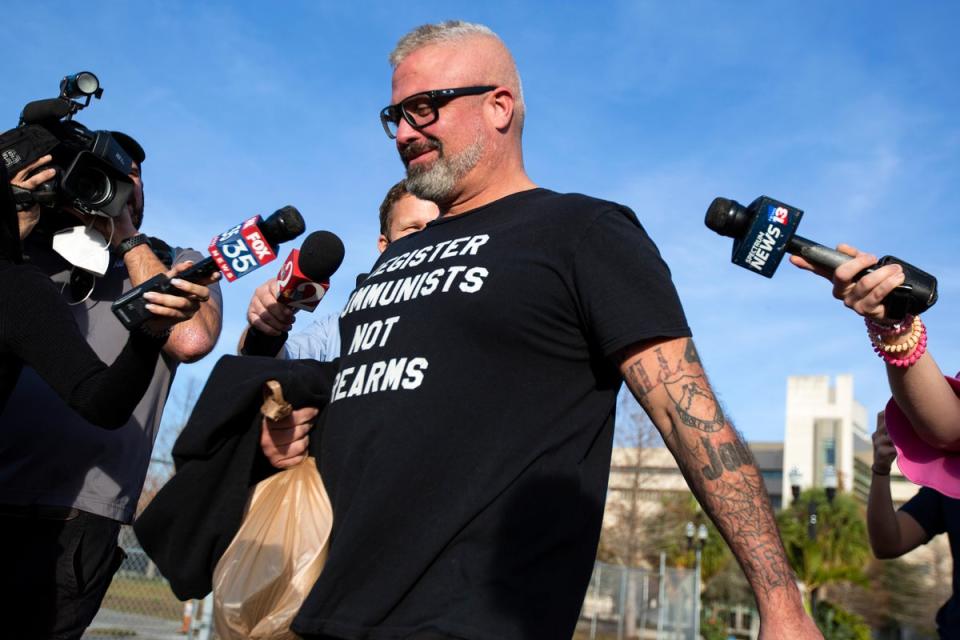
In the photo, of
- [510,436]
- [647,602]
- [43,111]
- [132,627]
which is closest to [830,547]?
[647,602]

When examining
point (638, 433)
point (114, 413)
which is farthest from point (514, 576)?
point (638, 433)

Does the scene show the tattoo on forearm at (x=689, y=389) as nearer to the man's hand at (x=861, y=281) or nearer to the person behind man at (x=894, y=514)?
the man's hand at (x=861, y=281)

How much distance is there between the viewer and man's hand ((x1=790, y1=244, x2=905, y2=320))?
2.29 m

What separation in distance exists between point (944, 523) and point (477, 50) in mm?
3008

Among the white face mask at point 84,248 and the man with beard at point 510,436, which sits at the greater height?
the white face mask at point 84,248

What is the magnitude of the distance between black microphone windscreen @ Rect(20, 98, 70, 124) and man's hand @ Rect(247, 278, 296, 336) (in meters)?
1.47

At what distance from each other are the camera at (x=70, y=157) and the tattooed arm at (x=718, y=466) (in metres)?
2.45

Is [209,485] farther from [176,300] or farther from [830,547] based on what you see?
[830,547]

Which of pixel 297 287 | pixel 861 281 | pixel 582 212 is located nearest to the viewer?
pixel 861 281

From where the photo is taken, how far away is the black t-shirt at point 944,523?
3.77 m

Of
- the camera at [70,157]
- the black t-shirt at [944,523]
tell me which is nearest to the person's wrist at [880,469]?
the black t-shirt at [944,523]

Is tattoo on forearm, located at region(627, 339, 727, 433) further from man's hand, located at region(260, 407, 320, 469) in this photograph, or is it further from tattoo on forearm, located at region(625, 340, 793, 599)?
man's hand, located at region(260, 407, 320, 469)

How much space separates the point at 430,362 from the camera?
7.70ft

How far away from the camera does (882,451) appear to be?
426 centimetres
